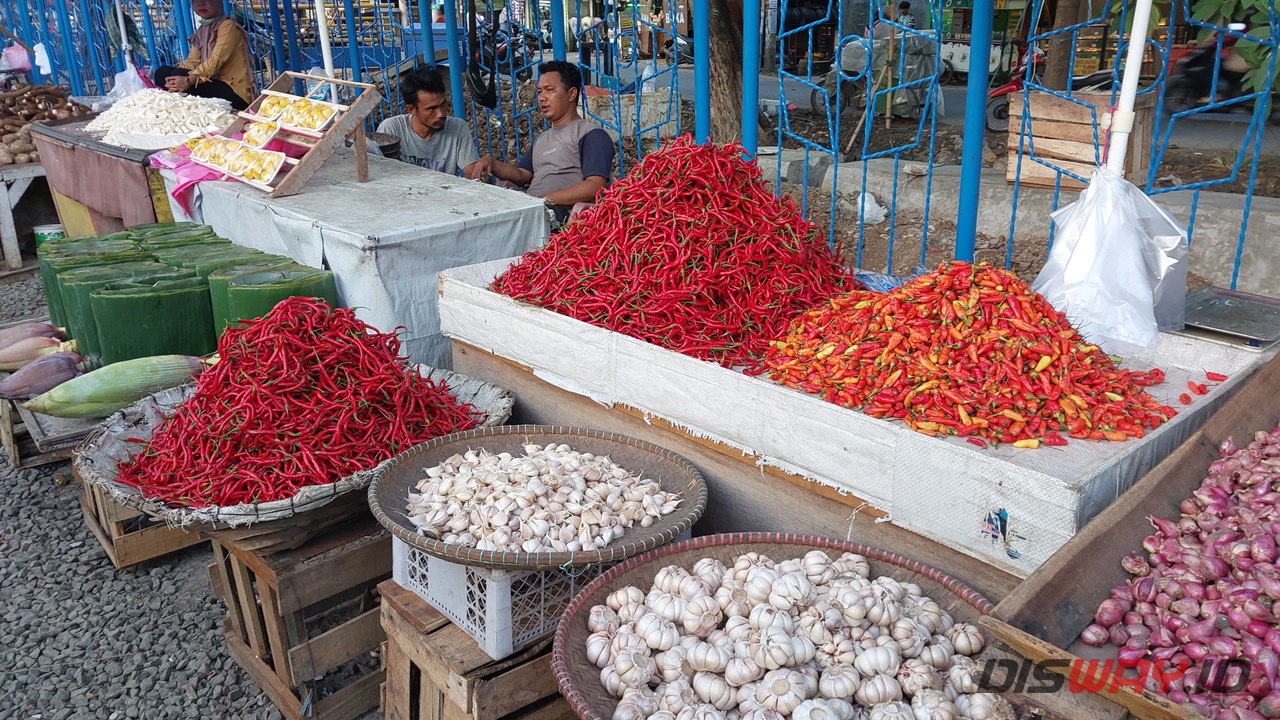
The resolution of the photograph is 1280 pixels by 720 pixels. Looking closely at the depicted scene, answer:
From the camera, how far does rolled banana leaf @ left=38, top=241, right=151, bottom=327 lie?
13.6 ft

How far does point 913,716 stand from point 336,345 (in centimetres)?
199

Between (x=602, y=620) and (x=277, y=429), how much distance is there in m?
1.24

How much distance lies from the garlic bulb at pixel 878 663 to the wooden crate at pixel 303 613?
5.04ft

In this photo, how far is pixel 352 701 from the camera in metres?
2.70

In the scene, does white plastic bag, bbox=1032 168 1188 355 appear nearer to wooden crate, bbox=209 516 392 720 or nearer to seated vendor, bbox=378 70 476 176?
wooden crate, bbox=209 516 392 720

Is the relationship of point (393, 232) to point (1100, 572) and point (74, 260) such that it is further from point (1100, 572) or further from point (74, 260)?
point (1100, 572)

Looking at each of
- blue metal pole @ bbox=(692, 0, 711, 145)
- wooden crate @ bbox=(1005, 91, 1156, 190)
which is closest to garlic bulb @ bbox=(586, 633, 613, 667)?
blue metal pole @ bbox=(692, 0, 711, 145)

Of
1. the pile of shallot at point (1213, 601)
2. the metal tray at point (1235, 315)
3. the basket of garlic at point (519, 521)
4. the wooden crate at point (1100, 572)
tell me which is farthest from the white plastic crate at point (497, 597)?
the metal tray at point (1235, 315)

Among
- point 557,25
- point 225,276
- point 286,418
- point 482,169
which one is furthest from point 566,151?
point 286,418

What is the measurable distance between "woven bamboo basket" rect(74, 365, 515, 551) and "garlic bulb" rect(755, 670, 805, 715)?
A: 1.34 metres

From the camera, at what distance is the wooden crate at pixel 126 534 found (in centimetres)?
330

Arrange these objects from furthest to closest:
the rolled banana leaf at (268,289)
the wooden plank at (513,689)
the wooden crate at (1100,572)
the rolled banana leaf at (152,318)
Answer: the rolled banana leaf at (152,318), the rolled banana leaf at (268,289), the wooden plank at (513,689), the wooden crate at (1100,572)

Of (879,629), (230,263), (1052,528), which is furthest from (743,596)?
(230,263)

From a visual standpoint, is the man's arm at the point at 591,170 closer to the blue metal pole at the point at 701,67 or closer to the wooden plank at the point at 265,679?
the blue metal pole at the point at 701,67
